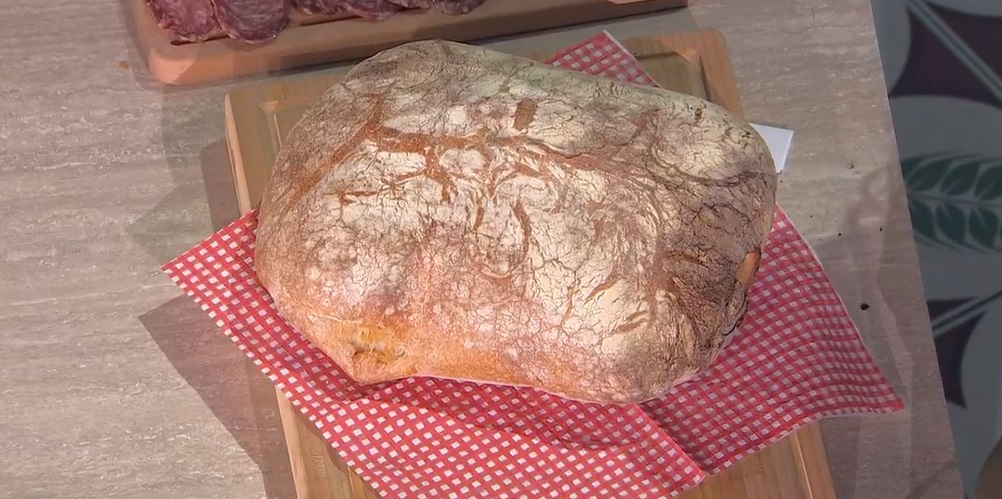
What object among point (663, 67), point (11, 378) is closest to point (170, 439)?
point (11, 378)

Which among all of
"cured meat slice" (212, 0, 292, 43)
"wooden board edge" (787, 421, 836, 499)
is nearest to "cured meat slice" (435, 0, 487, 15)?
"cured meat slice" (212, 0, 292, 43)

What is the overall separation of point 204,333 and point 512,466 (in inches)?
12.0

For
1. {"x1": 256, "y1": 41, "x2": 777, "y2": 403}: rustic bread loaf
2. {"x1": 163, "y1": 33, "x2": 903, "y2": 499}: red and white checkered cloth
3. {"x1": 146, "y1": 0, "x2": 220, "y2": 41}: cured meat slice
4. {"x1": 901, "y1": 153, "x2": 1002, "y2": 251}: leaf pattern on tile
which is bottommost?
{"x1": 901, "y1": 153, "x2": 1002, "y2": 251}: leaf pattern on tile

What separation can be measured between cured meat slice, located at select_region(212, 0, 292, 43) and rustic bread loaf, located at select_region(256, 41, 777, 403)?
0.18 m

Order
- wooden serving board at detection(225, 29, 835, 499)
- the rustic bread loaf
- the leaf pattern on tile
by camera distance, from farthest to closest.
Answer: the leaf pattern on tile < wooden serving board at detection(225, 29, 835, 499) < the rustic bread loaf

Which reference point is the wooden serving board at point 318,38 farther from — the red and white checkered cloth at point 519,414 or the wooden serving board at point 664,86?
the red and white checkered cloth at point 519,414

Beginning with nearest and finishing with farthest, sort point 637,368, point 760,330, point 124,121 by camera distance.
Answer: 1. point 637,368
2. point 760,330
3. point 124,121

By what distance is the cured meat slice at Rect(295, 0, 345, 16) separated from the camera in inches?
32.3

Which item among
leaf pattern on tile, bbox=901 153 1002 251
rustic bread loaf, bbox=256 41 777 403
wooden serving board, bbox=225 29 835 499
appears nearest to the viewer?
rustic bread loaf, bbox=256 41 777 403

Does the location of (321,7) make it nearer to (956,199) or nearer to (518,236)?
(518,236)

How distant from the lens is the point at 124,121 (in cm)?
85

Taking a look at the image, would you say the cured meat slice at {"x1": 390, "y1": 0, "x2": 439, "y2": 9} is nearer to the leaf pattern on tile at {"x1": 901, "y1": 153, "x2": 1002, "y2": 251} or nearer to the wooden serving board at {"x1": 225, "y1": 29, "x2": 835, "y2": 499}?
the wooden serving board at {"x1": 225, "y1": 29, "x2": 835, "y2": 499}

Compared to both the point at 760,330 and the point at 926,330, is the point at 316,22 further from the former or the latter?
the point at 926,330

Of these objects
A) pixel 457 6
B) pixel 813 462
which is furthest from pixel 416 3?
pixel 813 462
